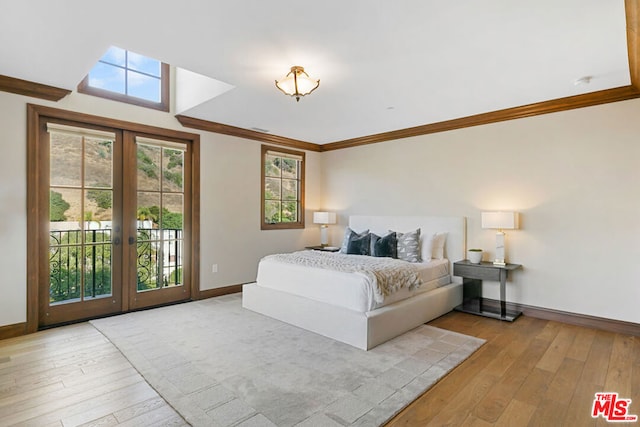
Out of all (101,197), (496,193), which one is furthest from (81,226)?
(496,193)

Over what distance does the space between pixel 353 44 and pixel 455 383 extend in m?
2.75

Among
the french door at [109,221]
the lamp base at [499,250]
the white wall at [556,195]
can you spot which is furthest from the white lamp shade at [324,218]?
the lamp base at [499,250]

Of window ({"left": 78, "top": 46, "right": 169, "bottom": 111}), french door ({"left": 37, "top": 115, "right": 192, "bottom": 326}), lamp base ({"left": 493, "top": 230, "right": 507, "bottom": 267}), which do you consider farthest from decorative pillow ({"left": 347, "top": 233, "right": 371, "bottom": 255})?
window ({"left": 78, "top": 46, "right": 169, "bottom": 111})

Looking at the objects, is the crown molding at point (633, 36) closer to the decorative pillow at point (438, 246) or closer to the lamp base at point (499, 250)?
the lamp base at point (499, 250)

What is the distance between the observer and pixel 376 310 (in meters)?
3.29

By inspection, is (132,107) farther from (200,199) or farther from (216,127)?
(200,199)

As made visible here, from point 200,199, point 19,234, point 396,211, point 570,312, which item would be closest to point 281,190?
point 200,199

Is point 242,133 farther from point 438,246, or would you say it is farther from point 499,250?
point 499,250

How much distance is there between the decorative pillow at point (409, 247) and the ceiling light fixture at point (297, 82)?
2.55m

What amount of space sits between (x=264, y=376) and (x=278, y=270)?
5.42 feet

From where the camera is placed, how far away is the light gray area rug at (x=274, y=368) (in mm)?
2148

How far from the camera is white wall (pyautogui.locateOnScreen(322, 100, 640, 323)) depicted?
3584 millimetres

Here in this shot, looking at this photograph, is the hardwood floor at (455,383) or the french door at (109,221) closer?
the hardwood floor at (455,383)

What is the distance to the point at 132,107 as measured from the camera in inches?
169
